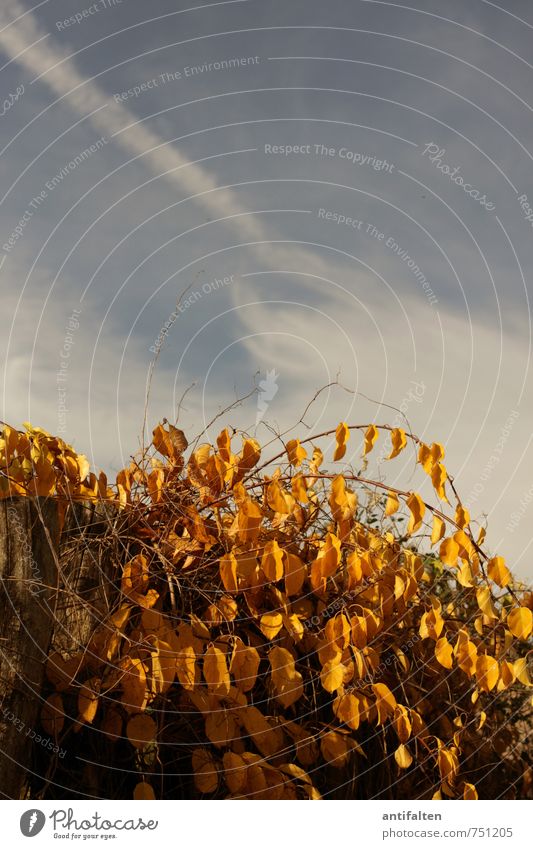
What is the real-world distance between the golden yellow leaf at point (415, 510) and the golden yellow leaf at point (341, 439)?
302 mm

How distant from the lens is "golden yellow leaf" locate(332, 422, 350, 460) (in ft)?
9.18

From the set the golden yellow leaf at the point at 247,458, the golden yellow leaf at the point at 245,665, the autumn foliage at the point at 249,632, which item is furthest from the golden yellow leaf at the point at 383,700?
the golden yellow leaf at the point at 247,458

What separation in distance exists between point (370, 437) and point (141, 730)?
133 centimetres

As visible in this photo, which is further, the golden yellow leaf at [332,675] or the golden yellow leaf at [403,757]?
the golden yellow leaf at [403,757]

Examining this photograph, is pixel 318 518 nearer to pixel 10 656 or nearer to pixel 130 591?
pixel 130 591

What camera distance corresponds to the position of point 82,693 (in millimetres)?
2590

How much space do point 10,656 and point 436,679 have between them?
6.13 ft

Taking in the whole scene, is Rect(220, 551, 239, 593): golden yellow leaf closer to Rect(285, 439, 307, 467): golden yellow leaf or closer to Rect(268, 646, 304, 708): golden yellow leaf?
Rect(268, 646, 304, 708): golden yellow leaf

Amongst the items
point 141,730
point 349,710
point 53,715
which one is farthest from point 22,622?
point 349,710

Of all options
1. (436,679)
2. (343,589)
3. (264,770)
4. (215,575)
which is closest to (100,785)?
(264,770)

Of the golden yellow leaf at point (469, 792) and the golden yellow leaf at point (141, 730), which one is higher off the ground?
the golden yellow leaf at point (141, 730)

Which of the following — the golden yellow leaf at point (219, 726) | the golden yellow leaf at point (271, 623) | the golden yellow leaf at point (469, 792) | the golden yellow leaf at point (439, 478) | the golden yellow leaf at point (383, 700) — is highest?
the golden yellow leaf at point (439, 478)

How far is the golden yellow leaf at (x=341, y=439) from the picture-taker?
2799 mm

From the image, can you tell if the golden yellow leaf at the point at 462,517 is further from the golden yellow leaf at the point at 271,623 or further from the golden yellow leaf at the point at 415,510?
the golden yellow leaf at the point at 271,623
